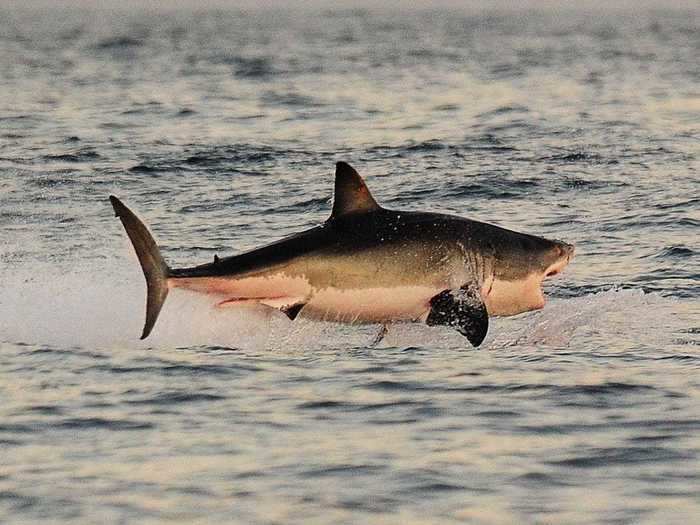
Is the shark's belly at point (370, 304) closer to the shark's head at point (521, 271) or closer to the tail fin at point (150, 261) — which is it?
the shark's head at point (521, 271)

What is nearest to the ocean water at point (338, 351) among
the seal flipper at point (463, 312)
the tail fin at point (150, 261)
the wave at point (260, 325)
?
the wave at point (260, 325)

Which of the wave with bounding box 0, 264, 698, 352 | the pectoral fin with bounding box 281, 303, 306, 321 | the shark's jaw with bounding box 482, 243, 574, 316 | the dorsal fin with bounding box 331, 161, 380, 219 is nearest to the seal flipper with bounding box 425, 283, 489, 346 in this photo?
the shark's jaw with bounding box 482, 243, 574, 316

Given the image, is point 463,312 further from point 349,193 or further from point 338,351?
point 338,351

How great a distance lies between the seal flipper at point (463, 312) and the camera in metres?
14.3

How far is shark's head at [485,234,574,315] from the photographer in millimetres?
14938

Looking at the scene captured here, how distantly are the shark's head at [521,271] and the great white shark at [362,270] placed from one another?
25 mm

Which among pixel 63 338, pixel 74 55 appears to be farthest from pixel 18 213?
pixel 74 55

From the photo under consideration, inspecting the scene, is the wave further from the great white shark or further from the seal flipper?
the seal flipper

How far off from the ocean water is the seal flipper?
43cm

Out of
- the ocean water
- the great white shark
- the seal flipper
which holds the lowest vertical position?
the ocean water

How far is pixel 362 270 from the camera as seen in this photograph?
46.9 feet

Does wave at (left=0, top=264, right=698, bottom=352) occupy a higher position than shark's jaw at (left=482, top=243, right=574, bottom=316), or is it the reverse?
shark's jaw at (left=482, top=243, right=574, bottom=316)

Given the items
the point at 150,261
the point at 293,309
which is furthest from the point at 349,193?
the point at 150,261

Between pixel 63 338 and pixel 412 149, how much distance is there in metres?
16.8
